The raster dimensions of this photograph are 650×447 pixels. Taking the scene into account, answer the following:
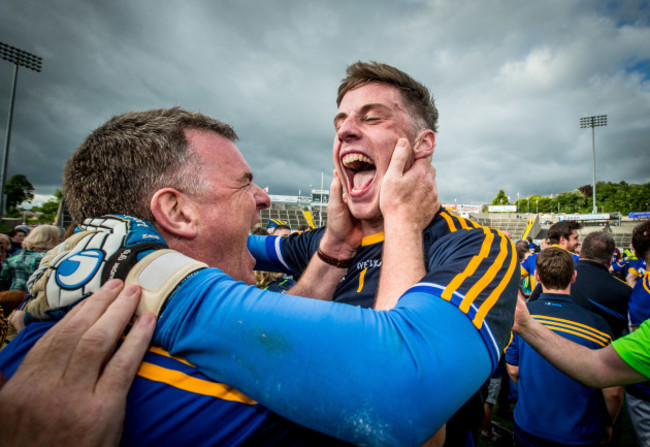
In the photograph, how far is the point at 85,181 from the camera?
5.07 feet

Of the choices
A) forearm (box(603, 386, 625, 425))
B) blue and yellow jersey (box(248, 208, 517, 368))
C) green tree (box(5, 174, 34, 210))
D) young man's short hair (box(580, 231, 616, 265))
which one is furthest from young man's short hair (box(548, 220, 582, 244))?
green tree (box(5, 174, 34, 210))

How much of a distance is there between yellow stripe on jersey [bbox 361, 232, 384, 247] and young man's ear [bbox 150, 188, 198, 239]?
47.2 inches

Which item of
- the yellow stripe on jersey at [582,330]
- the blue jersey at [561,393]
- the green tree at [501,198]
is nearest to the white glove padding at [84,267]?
the blue jersey at [561,393]

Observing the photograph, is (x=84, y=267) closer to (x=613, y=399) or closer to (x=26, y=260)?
(x=613, y=399)

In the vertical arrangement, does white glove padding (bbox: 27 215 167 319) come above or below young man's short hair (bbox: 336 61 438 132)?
below

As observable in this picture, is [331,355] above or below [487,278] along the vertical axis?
below

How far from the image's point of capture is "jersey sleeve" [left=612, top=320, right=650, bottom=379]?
7.03 ft

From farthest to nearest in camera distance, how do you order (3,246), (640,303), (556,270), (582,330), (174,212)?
(3,246), (640,303), (556,270), (582,330), (174,212)

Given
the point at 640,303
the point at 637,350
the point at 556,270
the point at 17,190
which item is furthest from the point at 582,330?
the point at 17,190

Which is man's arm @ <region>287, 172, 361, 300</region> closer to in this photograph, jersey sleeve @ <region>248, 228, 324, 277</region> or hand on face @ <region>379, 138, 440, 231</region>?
jersey sleeve @ <region>248, 228, 324, 277</region>

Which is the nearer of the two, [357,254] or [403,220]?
[403,220]

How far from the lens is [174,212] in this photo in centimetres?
154

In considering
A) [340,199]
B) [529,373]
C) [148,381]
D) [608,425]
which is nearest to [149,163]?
[148,381]

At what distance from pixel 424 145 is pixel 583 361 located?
1.89 metres
